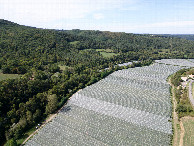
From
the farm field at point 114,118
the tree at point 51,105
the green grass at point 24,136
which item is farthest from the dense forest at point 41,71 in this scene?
the farm field at point 114,118

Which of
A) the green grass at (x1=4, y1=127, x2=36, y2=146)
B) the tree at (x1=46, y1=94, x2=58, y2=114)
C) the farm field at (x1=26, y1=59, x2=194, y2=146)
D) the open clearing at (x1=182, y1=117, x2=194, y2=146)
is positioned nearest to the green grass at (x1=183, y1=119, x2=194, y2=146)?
the open clearing at (x1=182, y1=117, x2=194, y2=146)

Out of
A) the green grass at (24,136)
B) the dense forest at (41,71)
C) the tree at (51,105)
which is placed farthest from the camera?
the tree at (51,105)

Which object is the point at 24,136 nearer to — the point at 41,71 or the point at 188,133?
the point at 41,71

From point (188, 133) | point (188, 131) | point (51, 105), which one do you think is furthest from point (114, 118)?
point (51, 105)

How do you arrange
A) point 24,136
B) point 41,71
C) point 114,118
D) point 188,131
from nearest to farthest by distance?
point 188,131 → point 24,136 → point 114,118 → point 41,71

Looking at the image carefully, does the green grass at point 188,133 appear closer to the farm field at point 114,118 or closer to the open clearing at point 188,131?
the open clearing at point 188,131

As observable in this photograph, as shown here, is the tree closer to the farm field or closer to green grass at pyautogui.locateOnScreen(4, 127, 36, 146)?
the farm field
